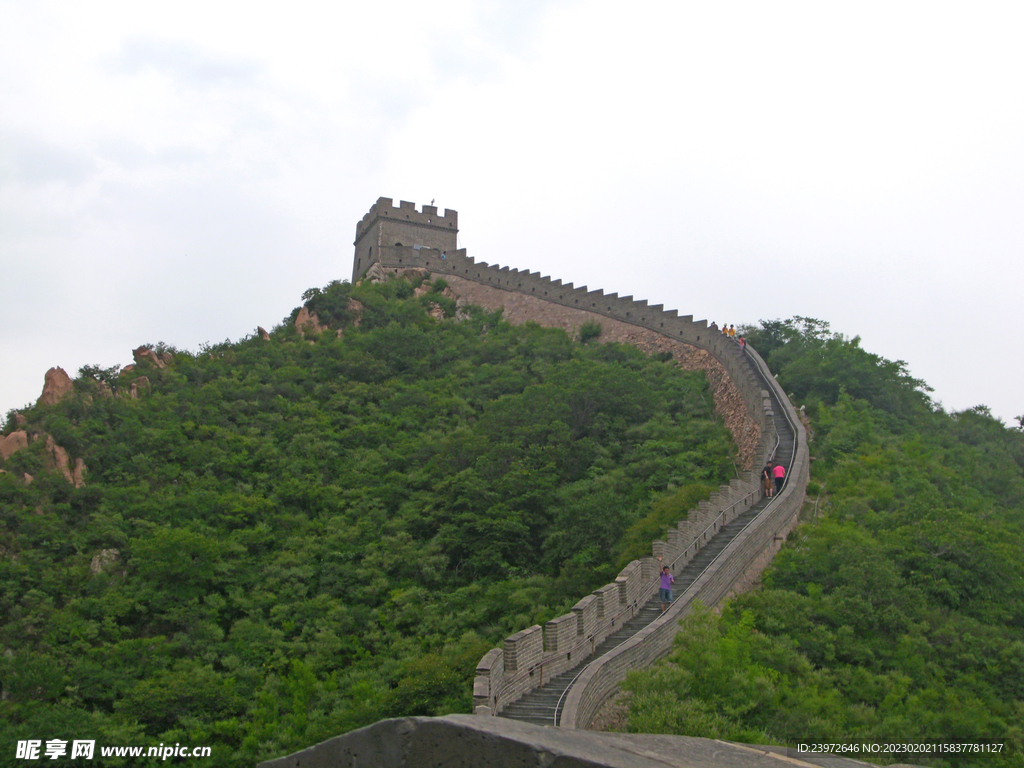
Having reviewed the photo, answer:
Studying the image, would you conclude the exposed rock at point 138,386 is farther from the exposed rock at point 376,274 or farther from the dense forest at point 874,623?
the dense forest at point 874,623

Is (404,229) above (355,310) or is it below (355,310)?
above

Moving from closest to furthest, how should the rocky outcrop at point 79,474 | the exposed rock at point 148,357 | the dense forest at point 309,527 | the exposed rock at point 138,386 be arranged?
1. the dense forest at point 309,527
2. the rocky outcrop at point 79,474
3. the exposed rock at point 138,386
4. the exposed rock at point 148,357

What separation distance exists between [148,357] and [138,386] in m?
2.64

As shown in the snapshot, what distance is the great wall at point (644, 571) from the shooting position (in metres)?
11.5

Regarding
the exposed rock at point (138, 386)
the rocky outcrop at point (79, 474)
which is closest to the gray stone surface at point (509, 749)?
the rocky outcrop at point (79, 474)

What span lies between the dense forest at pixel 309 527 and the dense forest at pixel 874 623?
3.06m

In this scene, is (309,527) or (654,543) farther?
(309,527)

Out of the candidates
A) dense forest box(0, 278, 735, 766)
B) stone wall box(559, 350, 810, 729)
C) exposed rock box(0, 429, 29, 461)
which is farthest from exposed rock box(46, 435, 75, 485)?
stone wall box(559, 350, 810, 729)

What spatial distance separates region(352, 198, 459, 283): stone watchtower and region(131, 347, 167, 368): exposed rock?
54.4 ft

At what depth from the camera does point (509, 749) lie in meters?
4.35

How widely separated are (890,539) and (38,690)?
60.9 ft

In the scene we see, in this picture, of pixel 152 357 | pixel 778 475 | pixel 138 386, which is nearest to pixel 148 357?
pixel 152 357

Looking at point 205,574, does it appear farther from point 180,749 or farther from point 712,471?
point 712,471

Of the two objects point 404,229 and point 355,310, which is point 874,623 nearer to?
point 355,310
